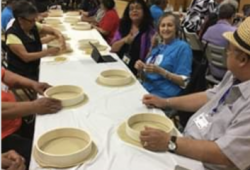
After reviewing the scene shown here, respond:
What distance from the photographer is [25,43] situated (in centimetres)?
285

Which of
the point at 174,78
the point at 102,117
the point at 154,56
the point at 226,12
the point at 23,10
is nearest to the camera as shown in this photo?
the point at 102,117

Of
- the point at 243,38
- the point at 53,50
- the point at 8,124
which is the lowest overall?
the point at 8,124

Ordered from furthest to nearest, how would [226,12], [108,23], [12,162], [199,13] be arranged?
1. [199,13]
2. [108,23]
3. [226,12]
4. [12,162]

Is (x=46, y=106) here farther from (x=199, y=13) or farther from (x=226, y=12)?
(x=199, y=13)

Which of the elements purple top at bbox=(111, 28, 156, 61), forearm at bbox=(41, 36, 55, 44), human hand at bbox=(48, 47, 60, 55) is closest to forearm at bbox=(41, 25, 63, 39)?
forearm at bbox=(41, 36, 55, 44)

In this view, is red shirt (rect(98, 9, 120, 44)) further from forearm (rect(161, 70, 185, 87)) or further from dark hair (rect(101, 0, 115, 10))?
forearm (rect(161, 70, 185, 87))

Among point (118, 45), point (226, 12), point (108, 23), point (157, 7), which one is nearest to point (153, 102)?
point (118, 45)

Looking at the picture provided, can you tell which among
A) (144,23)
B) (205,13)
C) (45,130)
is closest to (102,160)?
(45,130)

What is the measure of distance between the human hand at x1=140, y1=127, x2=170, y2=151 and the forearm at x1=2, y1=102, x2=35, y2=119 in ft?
2.26

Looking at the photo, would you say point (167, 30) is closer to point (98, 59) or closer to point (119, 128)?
point (98, 59)

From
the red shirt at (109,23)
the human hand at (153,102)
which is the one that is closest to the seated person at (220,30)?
the red shirt at (109,23)

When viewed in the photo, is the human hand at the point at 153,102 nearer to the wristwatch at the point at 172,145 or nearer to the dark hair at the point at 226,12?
the wristwatch at the point at 172,145

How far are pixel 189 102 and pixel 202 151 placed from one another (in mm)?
624

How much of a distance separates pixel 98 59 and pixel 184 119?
2.98 feet
